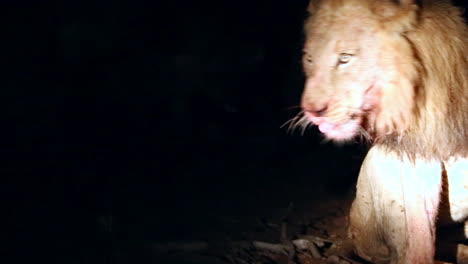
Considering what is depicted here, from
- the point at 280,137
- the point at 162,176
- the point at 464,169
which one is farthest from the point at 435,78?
the point at 280,137

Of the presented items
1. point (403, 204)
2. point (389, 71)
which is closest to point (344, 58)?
point (389, 71)

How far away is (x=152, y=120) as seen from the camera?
5895 mm

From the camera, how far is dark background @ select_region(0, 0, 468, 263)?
395cm

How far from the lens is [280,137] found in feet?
18.1

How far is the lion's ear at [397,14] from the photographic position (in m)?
2.28

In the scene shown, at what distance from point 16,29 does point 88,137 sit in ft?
4.93

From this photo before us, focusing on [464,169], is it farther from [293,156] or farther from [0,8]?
[0,8]

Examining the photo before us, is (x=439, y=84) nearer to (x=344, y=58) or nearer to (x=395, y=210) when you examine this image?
(x=344, y=58)

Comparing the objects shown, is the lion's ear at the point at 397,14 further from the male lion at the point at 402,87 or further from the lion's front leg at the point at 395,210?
the lion's front leg at the point at 395,210

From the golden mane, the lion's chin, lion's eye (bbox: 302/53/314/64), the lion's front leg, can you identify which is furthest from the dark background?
the golden mane

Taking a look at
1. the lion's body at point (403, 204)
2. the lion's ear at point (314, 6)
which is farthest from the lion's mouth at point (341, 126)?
the lion's ear at point (314, 6)

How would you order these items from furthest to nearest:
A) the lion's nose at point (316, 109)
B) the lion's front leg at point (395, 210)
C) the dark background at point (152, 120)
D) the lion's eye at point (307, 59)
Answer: the dark background at point (152, 120), the lion's front leg at point (395, 210), the lion's eye at point (307, 59), the lion's nose at point (316, 109)

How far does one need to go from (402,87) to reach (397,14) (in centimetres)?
31

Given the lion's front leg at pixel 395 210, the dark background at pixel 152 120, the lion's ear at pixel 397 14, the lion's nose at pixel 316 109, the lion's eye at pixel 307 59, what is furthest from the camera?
the dark background at pixel 152 120
